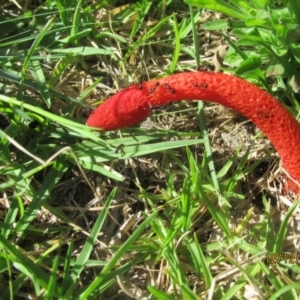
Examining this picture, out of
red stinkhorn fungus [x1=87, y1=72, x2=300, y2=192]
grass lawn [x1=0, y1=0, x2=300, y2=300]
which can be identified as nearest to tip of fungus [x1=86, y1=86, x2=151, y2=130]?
red stinkhorn fungus [x1=87, y1=72, x2=300, y2=192]

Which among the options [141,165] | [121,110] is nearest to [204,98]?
[121,110]

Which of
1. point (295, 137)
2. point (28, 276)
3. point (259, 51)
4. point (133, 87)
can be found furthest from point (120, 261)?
point (259, 51)

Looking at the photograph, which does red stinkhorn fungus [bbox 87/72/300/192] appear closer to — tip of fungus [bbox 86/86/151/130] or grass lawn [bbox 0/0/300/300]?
tip of fungus [bbox 86/86/151/130]

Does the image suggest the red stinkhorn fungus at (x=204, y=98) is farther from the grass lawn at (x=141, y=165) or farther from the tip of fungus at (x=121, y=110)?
the grass lawn at (x=141, y=165)

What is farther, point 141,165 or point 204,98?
point 141,165

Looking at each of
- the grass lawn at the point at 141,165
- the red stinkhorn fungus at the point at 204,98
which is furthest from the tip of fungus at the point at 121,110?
the grass lawn at the point at 141,165

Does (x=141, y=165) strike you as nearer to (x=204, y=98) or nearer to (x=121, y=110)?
(x=121, y=110)
